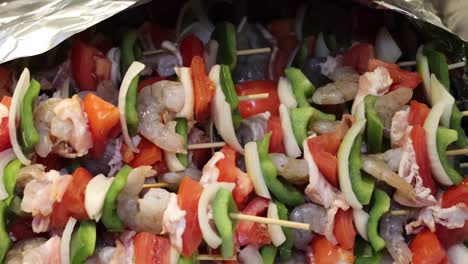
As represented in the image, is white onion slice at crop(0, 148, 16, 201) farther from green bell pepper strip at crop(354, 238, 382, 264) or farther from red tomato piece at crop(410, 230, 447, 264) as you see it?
red tomato piece at crop(410, 230, 447, 264)

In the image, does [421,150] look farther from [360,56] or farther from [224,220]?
[224,220]

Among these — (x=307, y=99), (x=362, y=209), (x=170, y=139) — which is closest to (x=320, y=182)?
(x=362, y=209)

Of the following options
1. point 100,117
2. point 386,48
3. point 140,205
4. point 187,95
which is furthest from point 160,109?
point 386,48

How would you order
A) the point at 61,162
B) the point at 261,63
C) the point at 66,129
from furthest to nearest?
the point at 261,63 < the point at 61,162 < the point at 66,129

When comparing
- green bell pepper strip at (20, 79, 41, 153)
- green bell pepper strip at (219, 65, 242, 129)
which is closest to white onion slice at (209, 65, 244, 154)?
green bell pepper strip at (219, 65, 242, 129)

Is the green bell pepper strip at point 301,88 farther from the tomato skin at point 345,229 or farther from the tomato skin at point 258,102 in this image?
the tomato skin at point 345,229

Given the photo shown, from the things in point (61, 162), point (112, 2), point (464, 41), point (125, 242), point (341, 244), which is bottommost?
point (341, 244)

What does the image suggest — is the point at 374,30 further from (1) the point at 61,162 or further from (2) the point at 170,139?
(1) the point at 61,162
